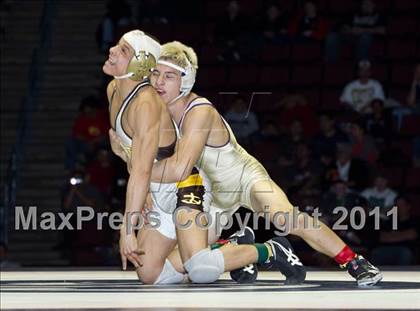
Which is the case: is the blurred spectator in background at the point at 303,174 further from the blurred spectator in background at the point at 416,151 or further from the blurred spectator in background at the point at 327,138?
the blurred spectator in background at the point at 416,151

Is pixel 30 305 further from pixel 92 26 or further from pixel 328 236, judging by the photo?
pixel 92 26

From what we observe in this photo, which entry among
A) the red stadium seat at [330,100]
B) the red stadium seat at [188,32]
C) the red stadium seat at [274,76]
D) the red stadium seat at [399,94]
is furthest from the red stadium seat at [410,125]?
the red stadium seat at [188,32]

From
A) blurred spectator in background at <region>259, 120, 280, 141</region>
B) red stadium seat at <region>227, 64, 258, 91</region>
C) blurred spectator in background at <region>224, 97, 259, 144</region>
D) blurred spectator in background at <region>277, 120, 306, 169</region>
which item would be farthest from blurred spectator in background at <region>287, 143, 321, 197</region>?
red stadium seat at <region>227, 64, 258, 91</region>

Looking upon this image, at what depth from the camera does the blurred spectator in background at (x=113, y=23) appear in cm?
1449

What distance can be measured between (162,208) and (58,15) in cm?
949

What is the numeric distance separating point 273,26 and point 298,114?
6.62 ft

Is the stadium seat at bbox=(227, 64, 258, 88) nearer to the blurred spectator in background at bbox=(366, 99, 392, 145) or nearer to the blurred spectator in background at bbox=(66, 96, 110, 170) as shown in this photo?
the blurred spectator in background at bbox=(66, 96, 110, 170)

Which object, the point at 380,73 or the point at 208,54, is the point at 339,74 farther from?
the point at 208,54

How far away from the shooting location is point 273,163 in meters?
11.2

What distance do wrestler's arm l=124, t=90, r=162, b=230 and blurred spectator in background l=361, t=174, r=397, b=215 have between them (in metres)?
5.05

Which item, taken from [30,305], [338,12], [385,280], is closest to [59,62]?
[338,12]

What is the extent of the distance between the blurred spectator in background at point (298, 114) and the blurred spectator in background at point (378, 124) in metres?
0.51

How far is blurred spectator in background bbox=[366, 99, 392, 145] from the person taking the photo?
1180 centimetres

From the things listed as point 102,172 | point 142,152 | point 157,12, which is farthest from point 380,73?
point 142,152
